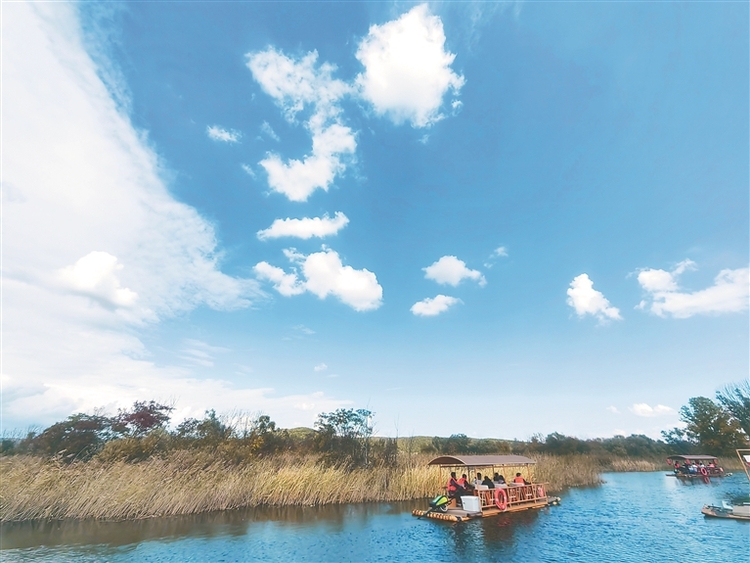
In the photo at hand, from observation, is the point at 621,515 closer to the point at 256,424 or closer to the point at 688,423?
the point at 256,424

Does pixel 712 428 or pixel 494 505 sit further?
pixel 712 428

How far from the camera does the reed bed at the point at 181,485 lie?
62.1 feet

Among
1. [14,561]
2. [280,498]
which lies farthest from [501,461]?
[14,561]

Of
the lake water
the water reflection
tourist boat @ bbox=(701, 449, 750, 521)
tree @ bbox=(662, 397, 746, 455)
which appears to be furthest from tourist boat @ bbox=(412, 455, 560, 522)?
tree @ bbox=(662, 397, 746, 455)

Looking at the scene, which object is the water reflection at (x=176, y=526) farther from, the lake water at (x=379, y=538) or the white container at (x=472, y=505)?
the white container at (x=472, y=505)

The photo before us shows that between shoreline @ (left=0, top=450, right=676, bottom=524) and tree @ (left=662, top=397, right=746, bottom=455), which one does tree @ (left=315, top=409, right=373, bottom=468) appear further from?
tree @ (left=662, top=397, right=746, bottom=455)

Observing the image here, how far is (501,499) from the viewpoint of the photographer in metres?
22.1

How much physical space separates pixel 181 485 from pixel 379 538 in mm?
11496

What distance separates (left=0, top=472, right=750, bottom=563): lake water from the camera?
14375 millimetres

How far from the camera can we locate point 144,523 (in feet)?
61.4

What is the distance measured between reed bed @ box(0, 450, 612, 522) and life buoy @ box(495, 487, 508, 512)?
276 inches

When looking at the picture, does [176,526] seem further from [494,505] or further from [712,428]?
[712,428]

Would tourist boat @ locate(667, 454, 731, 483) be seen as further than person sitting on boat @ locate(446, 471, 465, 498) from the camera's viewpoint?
Yes

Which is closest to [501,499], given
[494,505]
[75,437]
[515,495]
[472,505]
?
[494,505]
